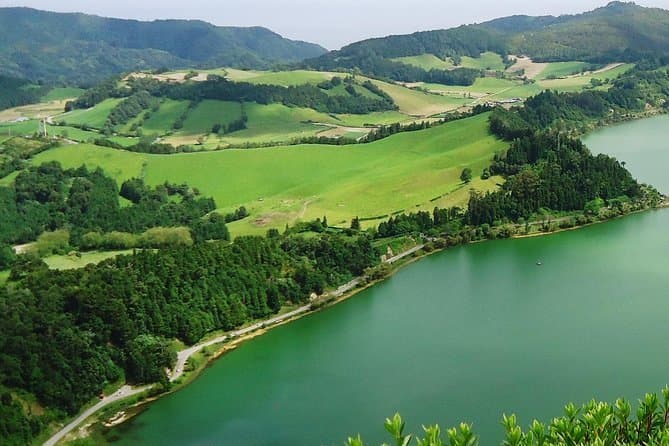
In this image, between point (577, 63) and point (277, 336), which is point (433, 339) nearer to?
point (277, 336)

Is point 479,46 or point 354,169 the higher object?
point 479,46

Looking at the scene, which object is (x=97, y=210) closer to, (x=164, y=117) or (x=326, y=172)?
(x=326, y=172)

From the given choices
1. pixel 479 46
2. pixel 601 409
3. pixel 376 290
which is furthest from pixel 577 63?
pixel 601 409

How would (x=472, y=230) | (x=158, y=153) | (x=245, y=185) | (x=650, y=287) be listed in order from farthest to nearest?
(x=158, y=153)
(x=245, y=185)
(x=472, y=230)
(x=650, y=287)

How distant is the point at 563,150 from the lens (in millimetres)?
53812

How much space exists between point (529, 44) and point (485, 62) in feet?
52.7

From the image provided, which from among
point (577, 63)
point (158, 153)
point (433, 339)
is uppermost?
point (577, 63)

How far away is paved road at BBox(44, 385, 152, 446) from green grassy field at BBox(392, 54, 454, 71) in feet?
447

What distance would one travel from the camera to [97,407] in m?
25.4

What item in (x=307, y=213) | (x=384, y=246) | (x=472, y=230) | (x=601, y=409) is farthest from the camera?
(x=307, y=213)

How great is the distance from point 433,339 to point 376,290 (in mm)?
7560

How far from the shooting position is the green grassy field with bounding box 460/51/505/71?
154250 millimetres

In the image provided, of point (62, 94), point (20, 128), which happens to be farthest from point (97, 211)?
point (62, 94)

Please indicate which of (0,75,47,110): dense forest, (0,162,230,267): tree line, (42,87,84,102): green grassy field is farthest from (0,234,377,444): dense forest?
(42,87,84,102): green grassy field
